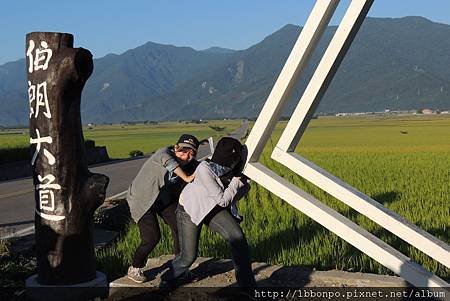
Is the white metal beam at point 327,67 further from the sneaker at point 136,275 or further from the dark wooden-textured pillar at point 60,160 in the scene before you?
the sneaker at point 136,275

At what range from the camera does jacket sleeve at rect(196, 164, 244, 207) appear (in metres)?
4.59

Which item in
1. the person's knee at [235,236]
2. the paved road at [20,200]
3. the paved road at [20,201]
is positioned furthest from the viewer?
the paved road at [20,200]

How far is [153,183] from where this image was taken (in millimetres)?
5156

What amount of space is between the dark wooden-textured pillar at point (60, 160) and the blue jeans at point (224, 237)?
0.68 m

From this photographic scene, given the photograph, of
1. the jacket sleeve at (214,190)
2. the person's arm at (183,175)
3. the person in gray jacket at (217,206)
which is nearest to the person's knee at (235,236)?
the person in gray jacket at (217,206)

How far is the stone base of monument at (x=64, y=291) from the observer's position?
4719 millimetres

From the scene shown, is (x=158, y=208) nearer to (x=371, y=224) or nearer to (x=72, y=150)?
(x=72, y=150)

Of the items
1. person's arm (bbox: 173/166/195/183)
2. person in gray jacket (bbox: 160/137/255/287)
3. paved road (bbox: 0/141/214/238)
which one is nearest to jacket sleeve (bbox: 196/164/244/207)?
person in gray jacket (bbox: 160/137/255/287)

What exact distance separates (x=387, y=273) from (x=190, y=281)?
1.75m

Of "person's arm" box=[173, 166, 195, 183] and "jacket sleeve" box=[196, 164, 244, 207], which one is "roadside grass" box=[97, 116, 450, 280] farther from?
"jacket sleeve" box=[196, 164, 244, 207]

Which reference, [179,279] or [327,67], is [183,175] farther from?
[327,67]

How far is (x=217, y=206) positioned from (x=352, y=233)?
109cm

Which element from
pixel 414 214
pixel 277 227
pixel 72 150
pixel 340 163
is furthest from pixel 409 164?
pixel 72 150

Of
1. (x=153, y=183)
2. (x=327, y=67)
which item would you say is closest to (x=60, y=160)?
(x=153, y=183)
